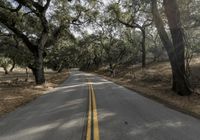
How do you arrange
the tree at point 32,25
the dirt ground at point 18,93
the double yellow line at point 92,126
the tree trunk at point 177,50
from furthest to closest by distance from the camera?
the tree at point 32,25
the tree trunk at point 177,50
the dirt ground at point 18,93
the double yellow line at point 92,126

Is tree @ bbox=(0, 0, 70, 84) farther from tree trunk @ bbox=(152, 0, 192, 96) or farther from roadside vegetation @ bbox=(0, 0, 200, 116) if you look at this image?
tree trunk @ bbox=(152, 0, 192, 96)

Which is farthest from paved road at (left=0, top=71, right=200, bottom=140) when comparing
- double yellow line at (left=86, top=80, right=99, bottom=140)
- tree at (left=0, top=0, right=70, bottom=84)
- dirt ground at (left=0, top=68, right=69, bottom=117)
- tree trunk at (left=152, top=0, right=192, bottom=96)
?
tree at (left=0, top=0, right=70, bottom=84)

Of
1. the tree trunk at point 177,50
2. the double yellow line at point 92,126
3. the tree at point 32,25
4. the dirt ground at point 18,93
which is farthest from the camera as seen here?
the tree at point 32,25

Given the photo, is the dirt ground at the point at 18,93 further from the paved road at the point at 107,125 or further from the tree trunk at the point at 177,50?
the tree trunk at the point at 177,50

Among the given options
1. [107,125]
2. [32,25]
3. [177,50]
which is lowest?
[107,125]

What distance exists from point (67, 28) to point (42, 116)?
17.8m

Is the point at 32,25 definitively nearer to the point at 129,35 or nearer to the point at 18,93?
the point at 18,93

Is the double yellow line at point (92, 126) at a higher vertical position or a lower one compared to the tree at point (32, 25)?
lower

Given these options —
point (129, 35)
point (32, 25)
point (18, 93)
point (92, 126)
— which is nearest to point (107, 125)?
point (92, 126)

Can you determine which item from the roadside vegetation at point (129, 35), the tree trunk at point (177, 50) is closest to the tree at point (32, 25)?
the roadside vegetation at point (129, 35)

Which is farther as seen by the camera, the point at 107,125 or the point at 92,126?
the point at 107,125

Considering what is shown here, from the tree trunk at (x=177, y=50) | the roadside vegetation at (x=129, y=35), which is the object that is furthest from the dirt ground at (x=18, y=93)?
the tree trunk at (x=177, y=50)

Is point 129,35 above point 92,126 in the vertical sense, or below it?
above

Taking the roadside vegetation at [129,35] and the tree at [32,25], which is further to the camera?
the tree at [32,25]
